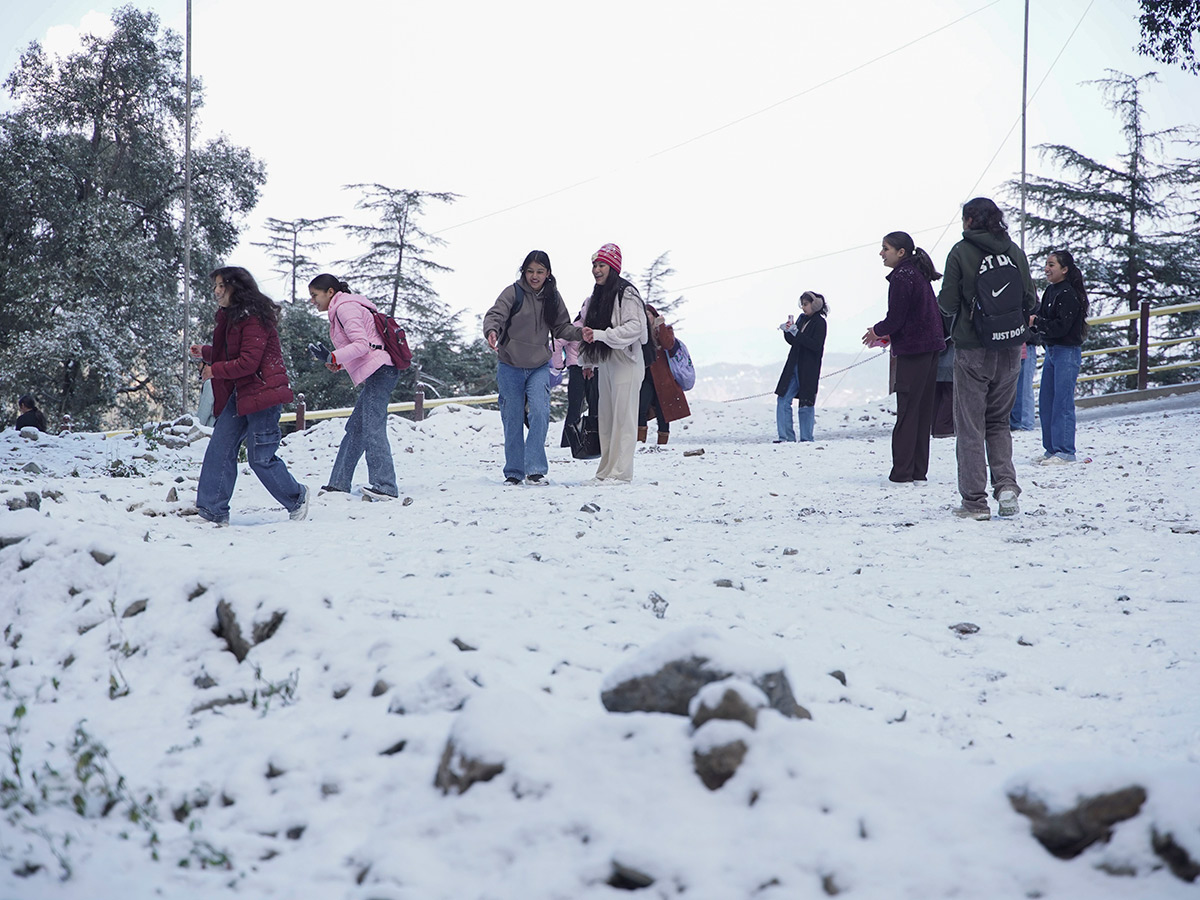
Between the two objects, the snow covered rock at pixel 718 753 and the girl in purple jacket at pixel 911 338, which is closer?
the snow covered rock at pixel 718 753

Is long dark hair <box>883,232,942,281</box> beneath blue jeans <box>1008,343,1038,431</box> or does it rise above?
above

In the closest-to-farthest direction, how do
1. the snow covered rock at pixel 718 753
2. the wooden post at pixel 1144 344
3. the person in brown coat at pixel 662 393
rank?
the snow covered rock at pixel 718 753 → the person in brown coat at pixel 662 393 → the wooden post at pixel 1144 344

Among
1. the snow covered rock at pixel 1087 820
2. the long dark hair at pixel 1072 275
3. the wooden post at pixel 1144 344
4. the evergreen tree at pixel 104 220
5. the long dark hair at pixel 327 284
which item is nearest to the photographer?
the snow covered rock at pixel 1087 820

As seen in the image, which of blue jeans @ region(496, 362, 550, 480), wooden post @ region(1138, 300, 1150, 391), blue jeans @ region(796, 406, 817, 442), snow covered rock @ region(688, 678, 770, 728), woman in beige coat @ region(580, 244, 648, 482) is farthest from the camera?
wooden post @ region(1138, 300, 1150, 391)

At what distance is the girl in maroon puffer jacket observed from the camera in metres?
6.30

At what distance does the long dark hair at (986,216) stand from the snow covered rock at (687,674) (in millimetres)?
4793

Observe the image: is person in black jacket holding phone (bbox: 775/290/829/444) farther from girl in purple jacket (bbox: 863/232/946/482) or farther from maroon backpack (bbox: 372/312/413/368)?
maroon backpack (bbox: 372/312/413/368)

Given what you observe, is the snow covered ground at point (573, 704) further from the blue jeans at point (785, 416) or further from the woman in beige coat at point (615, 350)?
the blue jeans at point (785, 416)

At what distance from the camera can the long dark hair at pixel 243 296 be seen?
6.30m

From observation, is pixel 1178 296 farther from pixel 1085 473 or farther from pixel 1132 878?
pixel 1132 878

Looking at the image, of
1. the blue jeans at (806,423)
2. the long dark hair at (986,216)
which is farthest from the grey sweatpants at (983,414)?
the blue jeans at (806,423)

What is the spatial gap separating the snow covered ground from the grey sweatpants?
40cm

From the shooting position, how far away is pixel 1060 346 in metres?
9.04

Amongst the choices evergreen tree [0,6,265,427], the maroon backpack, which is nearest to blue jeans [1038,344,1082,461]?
the maroon backpack
